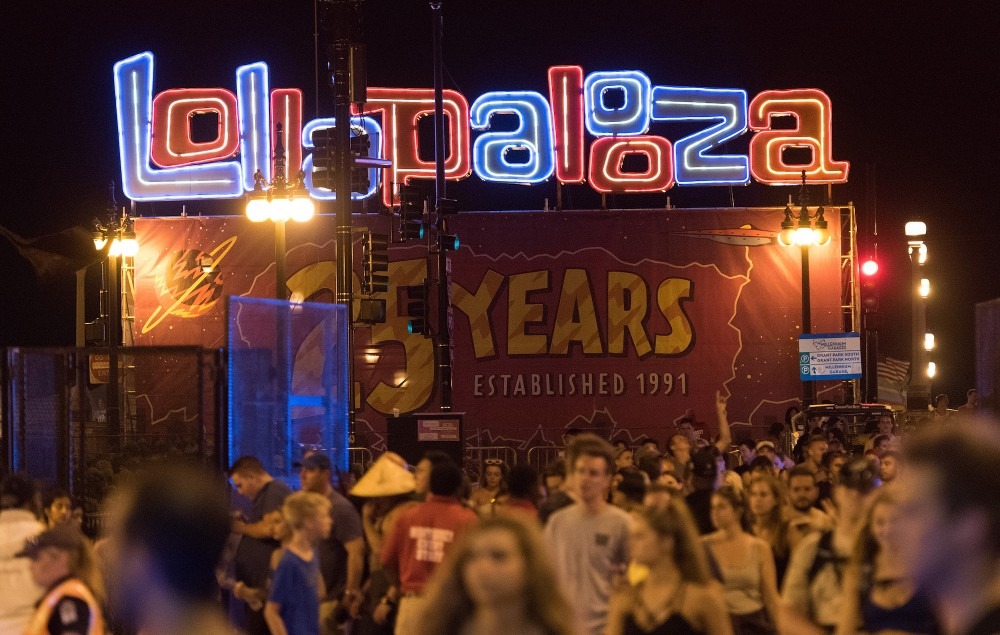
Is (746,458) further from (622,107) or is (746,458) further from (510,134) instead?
(622,107)

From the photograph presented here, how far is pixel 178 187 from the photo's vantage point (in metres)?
33.0

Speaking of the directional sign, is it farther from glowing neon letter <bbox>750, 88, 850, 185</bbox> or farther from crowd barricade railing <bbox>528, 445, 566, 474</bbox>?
glowing neon letter <bbox>750, 88, 850, 185</bbox>

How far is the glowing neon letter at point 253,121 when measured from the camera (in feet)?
108

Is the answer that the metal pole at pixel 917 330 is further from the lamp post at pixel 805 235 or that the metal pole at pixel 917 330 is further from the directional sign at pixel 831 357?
the directional sign at pixel 831 357

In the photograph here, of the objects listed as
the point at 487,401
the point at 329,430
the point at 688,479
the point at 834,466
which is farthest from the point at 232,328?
the point at 487,401

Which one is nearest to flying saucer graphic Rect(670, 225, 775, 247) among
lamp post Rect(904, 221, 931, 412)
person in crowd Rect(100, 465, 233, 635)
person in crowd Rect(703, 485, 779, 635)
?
lamp post Rect(904, 221, 931, 412)

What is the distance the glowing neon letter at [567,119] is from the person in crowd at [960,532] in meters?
29.9

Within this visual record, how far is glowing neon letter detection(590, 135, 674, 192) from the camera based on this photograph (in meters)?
32.6

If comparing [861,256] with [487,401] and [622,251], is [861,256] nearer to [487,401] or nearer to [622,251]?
[622,251]

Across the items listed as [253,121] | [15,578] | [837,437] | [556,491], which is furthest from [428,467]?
[253,121]

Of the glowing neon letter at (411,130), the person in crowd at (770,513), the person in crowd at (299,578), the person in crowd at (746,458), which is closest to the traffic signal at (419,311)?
the person in crowd at (746,458)

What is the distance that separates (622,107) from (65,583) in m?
29.0

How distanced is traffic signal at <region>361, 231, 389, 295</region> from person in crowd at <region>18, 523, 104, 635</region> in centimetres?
1481

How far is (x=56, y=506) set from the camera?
37.3 ft
